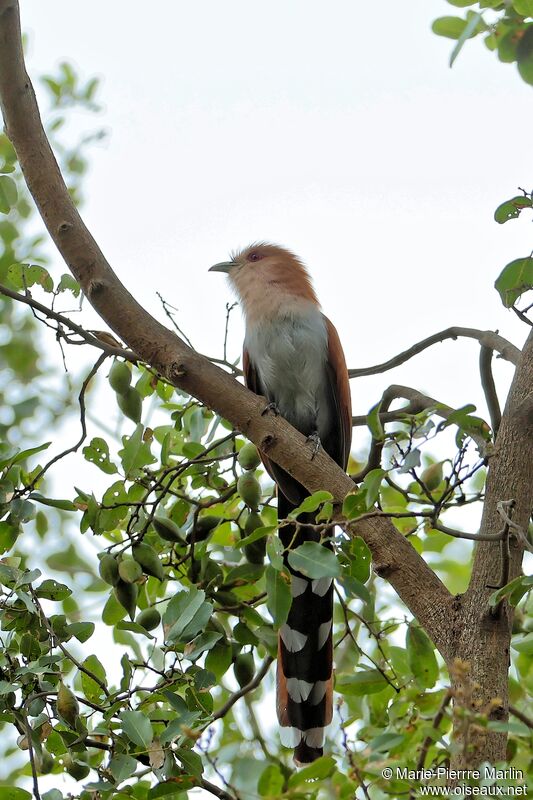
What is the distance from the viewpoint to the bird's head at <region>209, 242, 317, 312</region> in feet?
12.8

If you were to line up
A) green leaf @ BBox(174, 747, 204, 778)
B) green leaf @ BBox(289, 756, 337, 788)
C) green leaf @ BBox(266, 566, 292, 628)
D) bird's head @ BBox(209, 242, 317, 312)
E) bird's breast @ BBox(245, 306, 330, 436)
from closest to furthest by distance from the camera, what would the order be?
green leaf @ BBox(289, 756, 337, 788), green leaf @ BBox(266, 566, 292, 628), green leaf @ BBox(174, 747, 204, 778), bird's breast @ BBox(245, 306, 330, 436), bird's head @ BBox(209, 242, 317, 312)

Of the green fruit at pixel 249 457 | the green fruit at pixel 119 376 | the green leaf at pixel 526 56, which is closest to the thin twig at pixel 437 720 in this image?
the green fruit at pixel 249 457

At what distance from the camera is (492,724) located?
149cm

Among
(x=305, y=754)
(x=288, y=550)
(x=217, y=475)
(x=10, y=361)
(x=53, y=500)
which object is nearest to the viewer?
(x=288, y=550)

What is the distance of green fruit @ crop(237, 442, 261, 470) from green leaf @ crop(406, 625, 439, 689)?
67 centimetres

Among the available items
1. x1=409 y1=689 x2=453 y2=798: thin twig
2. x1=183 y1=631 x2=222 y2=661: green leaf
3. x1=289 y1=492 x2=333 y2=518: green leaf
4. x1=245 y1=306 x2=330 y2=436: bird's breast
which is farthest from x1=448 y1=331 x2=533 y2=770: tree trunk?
x1=245 y1=306 x2=330 y2=436: bird's breast

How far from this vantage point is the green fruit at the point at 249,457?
2684 mm

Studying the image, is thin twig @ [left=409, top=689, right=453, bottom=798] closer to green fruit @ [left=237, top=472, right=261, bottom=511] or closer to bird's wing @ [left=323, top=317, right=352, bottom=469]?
green fruit @ [left=237, top=472, right=261, bottom=511]

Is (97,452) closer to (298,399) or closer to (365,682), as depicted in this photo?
(365,682)

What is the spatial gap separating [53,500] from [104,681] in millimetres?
474

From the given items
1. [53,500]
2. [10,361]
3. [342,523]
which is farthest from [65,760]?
[10,361]

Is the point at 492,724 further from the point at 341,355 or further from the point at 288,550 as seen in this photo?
the point at 341,355

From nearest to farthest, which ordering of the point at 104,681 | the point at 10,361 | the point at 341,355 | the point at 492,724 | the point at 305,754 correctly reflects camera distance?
the point at 492,724 → the point at 104,681 → the point at 305,754 → the point at 341,355 → the point at 10,361

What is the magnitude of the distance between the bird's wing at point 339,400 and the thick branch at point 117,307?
111cm
